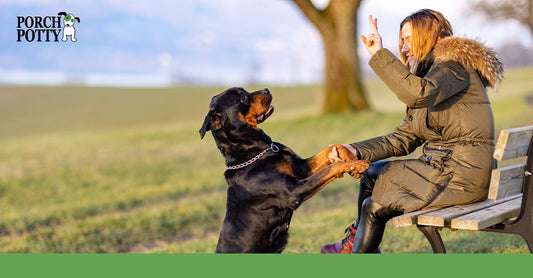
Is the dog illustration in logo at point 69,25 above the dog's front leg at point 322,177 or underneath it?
above

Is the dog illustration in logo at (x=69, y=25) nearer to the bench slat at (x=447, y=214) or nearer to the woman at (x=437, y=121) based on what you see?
the woman at (x=437, y=121)

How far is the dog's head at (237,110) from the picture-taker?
4062 millimetres

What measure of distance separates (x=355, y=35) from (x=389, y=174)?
14529 millimetres

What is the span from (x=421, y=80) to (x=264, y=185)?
123 centimetres

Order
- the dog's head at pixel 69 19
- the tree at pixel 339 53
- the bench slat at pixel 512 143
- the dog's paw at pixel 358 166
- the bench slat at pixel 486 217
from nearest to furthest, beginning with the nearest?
the bench slat at pixel 486 217, the bench slat at pixel 512 143, the dog's paw at pixel 358 166, the dog's head at pixel 69 19, the tree at pixel 339 53

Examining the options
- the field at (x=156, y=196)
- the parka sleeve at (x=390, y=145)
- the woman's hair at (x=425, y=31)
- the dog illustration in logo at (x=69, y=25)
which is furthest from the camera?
the dog illustration in logo at (x=69, y=25)

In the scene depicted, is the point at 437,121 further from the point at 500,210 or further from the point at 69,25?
the point at 69,25

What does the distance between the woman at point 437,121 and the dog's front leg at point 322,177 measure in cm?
20

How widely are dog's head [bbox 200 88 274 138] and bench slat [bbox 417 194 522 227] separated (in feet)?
4.51

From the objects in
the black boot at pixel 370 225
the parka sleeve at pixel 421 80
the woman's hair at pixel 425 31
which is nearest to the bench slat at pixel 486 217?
the black boot at pixel 370 225

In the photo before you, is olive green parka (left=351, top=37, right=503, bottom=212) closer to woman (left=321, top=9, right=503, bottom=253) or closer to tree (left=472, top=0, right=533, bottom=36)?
woman (left=321, top=9, right=503, bottom=253)

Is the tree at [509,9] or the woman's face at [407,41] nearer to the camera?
the woman's face at [407,41]

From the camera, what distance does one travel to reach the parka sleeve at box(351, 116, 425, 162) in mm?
4141

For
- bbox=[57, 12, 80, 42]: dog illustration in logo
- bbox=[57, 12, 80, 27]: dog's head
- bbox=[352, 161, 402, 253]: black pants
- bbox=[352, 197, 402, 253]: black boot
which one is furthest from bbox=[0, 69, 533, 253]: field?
bbox=[57, 12, 80, 27]: dog's head
